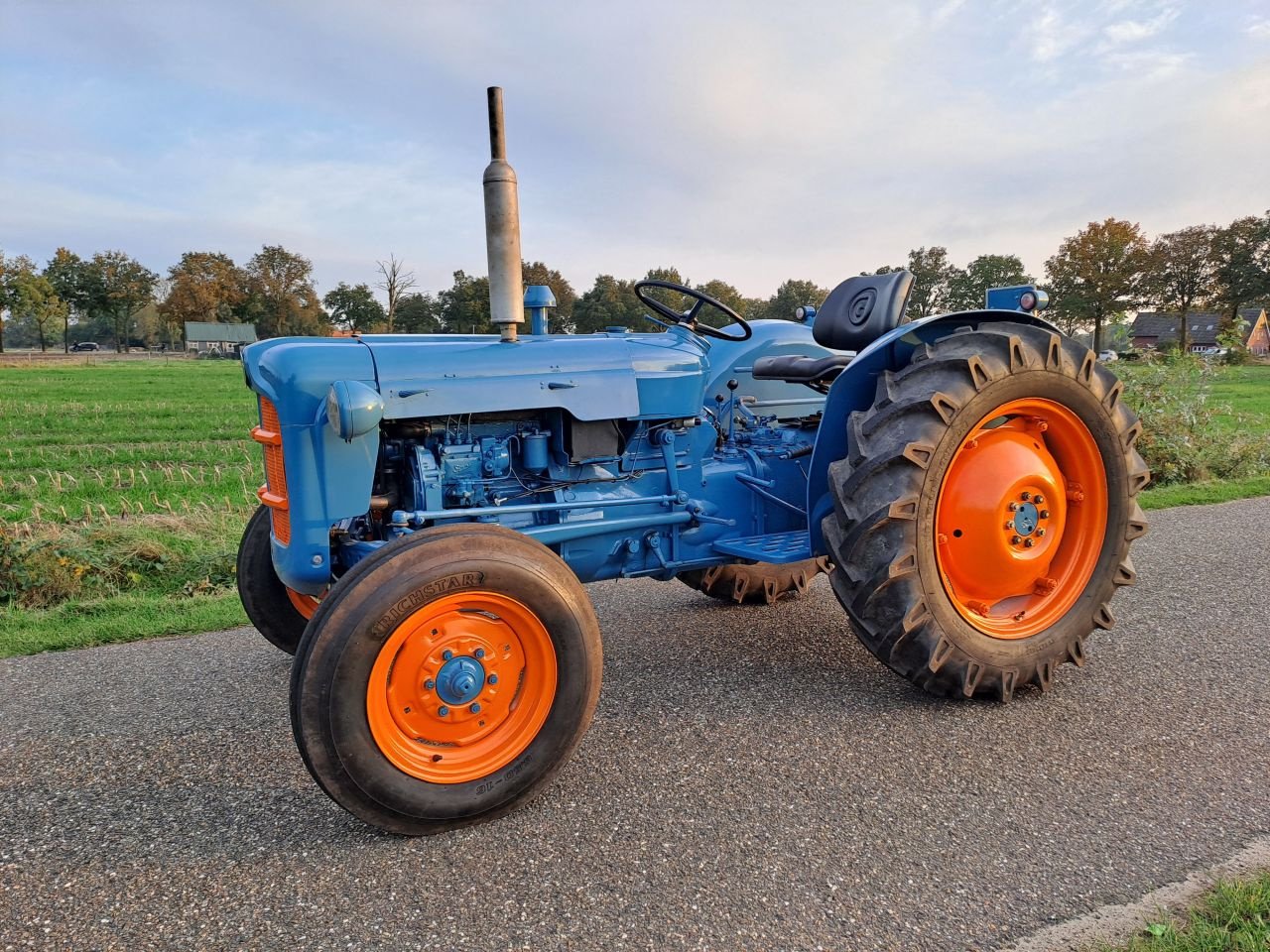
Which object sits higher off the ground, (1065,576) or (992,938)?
(1065,576)

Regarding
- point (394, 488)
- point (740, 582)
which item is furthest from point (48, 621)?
point (740, 582)

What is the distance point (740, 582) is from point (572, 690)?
202cm

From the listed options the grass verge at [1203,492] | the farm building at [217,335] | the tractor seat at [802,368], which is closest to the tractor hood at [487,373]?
the tractor seat at [802,368]

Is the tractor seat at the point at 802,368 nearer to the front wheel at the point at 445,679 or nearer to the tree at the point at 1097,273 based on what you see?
the front wheel at the point at 445,679

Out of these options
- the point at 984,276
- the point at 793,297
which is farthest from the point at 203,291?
the point at 984,276

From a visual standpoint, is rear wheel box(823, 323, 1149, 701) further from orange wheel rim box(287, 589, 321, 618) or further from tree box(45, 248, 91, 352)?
tree box(45, 248, 91, 352)

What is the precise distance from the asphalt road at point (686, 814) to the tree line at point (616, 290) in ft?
74.4

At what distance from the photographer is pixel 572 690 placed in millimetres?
2477

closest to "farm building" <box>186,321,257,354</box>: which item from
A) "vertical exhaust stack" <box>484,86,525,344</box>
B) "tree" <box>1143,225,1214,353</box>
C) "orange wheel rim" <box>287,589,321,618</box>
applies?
"tree" <box>1143,225,1214,353</box>

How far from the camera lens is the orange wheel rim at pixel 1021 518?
311 centimetres

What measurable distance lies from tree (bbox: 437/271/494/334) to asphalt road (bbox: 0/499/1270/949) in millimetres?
35009

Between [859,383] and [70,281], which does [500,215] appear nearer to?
[859,383]

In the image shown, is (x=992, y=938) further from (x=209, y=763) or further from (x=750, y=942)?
(x=209, y=763)

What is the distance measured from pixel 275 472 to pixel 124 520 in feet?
13.5
